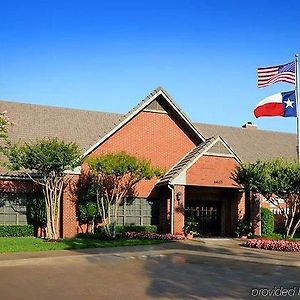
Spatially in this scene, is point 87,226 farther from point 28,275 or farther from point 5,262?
point 28,275

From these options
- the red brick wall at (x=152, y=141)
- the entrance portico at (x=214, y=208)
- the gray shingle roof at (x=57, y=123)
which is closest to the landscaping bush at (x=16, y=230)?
the gray shingle roof at (x=57, y=123)

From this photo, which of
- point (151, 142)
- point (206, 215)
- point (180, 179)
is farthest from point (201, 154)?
point (206, 215)

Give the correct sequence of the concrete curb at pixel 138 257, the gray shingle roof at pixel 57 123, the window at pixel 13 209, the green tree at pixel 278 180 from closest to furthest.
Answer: the concrete curb at pixel 138 257
the green tree at pixel 278 180
the window at pixel 13 209
the gray shingle roof at pixel 57 123

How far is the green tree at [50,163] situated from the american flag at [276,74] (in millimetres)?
9798

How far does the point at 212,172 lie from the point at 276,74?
241 inches

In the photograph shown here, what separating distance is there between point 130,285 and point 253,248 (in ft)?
35.2

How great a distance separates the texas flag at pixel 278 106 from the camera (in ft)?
77.7

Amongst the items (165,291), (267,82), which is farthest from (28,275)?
(267,82)

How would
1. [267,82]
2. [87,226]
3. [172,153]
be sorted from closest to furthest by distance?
[267,82]
[87,226]
[172,153]

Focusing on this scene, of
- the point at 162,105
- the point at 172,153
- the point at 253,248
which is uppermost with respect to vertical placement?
the point at 162,105

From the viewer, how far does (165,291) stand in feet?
35.6

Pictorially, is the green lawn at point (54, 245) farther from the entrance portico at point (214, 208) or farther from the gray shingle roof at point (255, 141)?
the gray shingle roof at point (255, 141)

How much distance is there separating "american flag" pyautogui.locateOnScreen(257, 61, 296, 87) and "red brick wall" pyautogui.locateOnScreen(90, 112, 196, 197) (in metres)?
6.82

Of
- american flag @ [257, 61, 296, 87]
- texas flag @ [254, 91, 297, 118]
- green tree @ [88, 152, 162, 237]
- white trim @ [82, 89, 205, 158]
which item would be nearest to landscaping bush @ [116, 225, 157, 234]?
green tree @ [88, 152, 162, 237]
